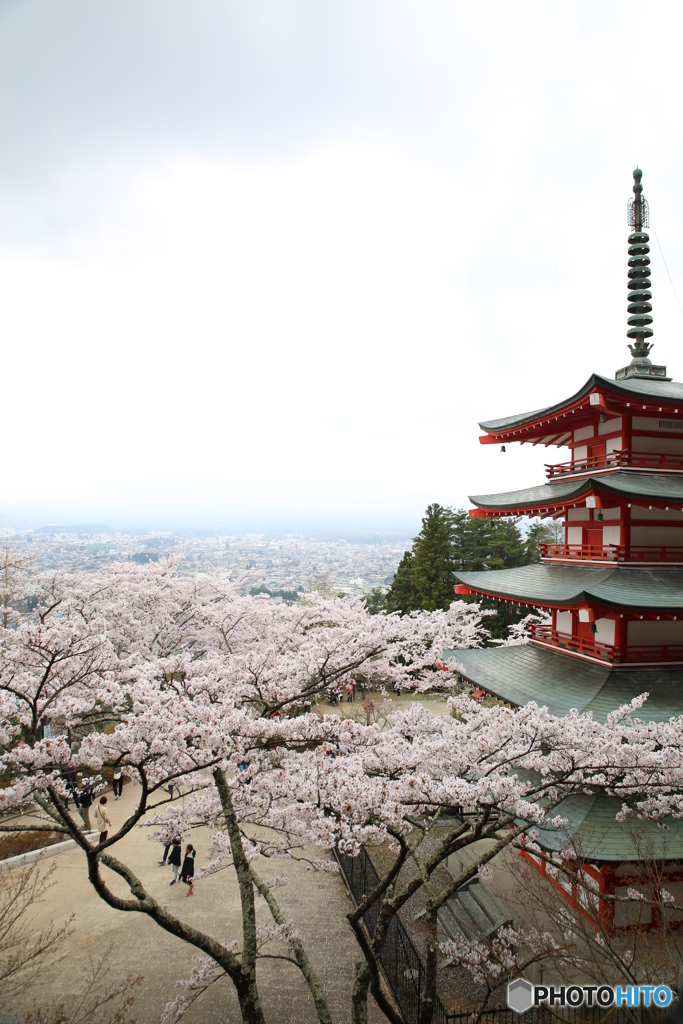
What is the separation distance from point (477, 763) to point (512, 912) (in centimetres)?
486

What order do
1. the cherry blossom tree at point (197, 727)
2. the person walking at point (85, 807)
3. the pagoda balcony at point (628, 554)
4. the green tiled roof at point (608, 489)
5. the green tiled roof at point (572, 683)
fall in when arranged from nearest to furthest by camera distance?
the cherry blossom tree at point (197, 727)
the green tiled roof at point (572, 683)
the green tiled roof at point (608, 489)
the pagoda balcony at point (628, 554)
the person walking at point (85, 807)

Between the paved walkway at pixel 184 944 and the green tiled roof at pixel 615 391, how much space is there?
461 inches

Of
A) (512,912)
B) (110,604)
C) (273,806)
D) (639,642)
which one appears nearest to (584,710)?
(639,642)

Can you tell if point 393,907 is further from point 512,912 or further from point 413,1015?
point 512,912

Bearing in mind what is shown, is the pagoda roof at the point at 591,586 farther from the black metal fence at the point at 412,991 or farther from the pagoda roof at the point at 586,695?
the black metal fence at the point at 412,991

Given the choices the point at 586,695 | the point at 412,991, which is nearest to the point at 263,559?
the point at 586,695

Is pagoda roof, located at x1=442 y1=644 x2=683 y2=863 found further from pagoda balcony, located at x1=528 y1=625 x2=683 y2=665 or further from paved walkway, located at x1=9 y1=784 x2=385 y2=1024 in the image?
paved walkway, located at x1=9 y1=784 x2=385 y2=1024

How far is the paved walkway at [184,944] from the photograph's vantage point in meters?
8.95

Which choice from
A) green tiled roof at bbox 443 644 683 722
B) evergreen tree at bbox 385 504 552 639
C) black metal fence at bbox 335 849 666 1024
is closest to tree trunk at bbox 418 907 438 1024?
Result: black metal fence at bbox 335 849 666 1024

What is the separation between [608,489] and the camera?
9.82 metres

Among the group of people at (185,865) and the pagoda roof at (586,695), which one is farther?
the group of people at (185,865)

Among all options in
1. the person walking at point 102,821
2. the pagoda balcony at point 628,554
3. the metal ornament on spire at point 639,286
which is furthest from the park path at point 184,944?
the metal ornament on spire at point 639,286
